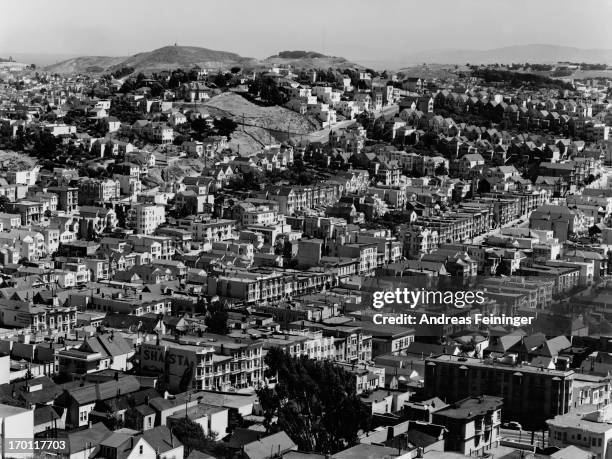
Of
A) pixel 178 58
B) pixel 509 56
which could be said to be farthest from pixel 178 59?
pixel 509 56

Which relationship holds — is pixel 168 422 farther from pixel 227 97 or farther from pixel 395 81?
pixel 395 81

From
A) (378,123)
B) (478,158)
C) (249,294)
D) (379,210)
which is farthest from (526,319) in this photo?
(378,123)

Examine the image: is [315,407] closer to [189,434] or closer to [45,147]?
[189,434]

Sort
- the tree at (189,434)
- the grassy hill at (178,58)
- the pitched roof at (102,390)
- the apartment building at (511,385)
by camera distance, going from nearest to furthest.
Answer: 1. the tree at (189,434)
2. the pitched roof at (102,390)
3. the apartment building at (511,385)
4. the grassy hill at (178,58)

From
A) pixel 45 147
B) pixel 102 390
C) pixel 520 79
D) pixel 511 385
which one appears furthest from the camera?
pixel 520 79

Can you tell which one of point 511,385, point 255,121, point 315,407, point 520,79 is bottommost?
point 511,385

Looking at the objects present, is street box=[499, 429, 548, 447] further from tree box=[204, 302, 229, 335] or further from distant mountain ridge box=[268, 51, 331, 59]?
distant mountain ridge box=[268, 51, 331, 59]

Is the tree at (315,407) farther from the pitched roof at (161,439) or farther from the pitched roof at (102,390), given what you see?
the pitched roof at (102,390)

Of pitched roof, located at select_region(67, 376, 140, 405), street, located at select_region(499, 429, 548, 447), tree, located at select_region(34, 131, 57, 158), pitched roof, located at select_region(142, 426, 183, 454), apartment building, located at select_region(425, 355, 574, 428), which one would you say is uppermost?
tree, located at select_region(34, 131, 57, 158)

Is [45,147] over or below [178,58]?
below

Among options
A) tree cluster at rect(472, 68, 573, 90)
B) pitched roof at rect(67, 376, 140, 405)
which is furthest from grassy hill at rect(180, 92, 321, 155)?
pitched roof at rect(67, 376, 140, 405)

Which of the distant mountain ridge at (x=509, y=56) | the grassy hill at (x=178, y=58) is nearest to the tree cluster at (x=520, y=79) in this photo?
the distant mountain ridge at (x=509, y=56)
